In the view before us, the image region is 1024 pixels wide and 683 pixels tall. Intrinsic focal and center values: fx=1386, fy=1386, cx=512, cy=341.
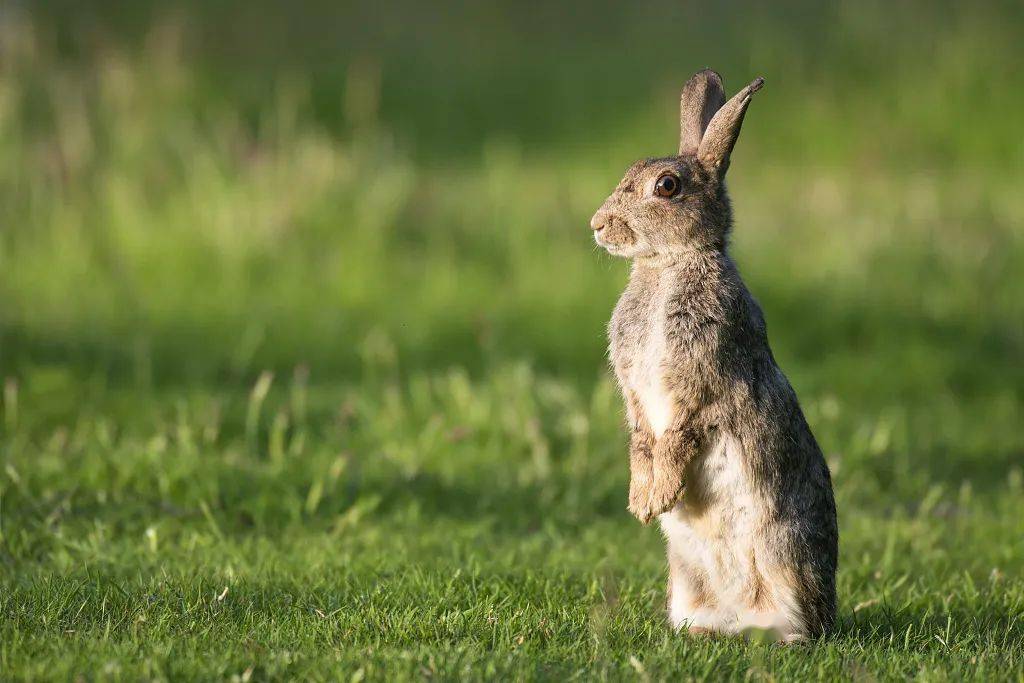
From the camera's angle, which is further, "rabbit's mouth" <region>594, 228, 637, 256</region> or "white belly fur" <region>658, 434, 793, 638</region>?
"rabbit's mouth" <region>594, 228, 637, 256</region>

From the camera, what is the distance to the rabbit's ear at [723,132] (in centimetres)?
447

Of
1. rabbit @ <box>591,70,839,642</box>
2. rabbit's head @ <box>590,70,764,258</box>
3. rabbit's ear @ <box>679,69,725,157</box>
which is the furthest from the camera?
rabbit's ear @ <box>679,69,725,157</box>

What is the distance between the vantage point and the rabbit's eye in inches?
182

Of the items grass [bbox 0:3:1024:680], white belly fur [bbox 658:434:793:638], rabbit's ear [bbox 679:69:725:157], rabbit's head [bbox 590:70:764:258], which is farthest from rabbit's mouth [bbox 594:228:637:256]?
grass [bbox 0:3:1024:680]

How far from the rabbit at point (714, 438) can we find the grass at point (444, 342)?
0.22 meters

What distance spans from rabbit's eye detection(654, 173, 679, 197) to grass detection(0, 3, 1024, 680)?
1.41 meters

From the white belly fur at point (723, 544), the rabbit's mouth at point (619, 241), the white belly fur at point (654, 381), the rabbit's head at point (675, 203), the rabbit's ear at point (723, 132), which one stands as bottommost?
the white belly fur at point (723, 544)

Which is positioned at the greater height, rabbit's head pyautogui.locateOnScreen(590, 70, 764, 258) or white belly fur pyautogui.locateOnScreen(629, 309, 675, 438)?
rabbit's head pyautogui.locateOnScreen(590, 70, 764, 258)

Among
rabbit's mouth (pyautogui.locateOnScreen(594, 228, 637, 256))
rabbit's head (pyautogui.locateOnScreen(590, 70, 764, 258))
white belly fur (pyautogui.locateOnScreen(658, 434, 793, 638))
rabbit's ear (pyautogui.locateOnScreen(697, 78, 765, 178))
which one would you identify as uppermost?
rabbit's ear (pyautogui.locateOnScreen(697, 78, 765, 178))

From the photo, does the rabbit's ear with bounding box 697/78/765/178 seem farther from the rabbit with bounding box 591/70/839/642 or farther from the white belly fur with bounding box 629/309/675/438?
the white belly fur with bounding box 629/309/675/438

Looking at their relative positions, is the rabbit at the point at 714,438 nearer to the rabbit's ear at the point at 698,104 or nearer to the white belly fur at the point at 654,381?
the white belly fur at the point at 654,381

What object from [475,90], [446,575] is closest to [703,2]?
[475,90]

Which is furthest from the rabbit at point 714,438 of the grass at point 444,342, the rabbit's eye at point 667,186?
the grass at point 444,342

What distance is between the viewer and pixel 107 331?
892cm
